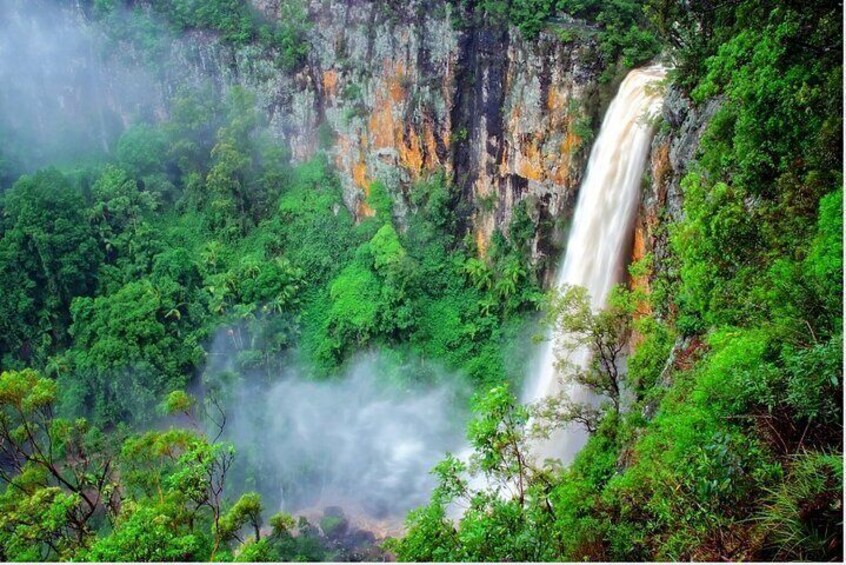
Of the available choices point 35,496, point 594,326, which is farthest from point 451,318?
point 35,496

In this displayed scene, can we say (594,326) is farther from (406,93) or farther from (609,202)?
(406,93)

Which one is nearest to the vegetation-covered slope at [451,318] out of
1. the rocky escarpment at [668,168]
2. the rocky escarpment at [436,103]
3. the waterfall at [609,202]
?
the rocky escarpment at [668,168]

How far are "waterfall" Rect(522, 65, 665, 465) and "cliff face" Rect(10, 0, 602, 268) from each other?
135cm

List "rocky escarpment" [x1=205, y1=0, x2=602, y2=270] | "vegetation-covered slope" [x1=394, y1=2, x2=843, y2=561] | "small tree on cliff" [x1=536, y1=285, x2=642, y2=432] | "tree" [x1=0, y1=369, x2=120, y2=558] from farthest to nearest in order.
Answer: "rocky escarpment" [x1=205, y1=0, x2=602, y2=270], "small tree on cliff" [x1=536, y1=285, x2=642, y2=432], "tree" [x1=0, y1=369, x2=120, y2=558], "vegetation-covered slope" [x1=394, y1=2, x2=843, y2=561]

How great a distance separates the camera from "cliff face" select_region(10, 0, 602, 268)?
59.3 feet

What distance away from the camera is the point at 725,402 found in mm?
6289

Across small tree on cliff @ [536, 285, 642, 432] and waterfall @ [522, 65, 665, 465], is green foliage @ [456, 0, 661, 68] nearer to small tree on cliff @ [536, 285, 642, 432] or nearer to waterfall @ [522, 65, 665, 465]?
waterfall @ [522, 65, 665, 465]

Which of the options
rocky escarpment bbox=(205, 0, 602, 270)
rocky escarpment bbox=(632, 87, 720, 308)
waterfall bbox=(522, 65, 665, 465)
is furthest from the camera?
rocky escarpment bbox=(205, 0, 602, 270)

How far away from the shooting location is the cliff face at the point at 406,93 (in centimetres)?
1808

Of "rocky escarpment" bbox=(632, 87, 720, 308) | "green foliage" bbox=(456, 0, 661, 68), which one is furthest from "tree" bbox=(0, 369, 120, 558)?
"green foliage" bbox=(456, 0, 661, 68)

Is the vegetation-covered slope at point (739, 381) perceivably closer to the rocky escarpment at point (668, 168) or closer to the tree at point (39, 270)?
the rocky escarpment at point (668, 168)

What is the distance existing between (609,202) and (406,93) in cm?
975

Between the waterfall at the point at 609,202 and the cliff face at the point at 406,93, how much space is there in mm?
1350

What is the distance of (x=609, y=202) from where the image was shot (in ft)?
49.1
